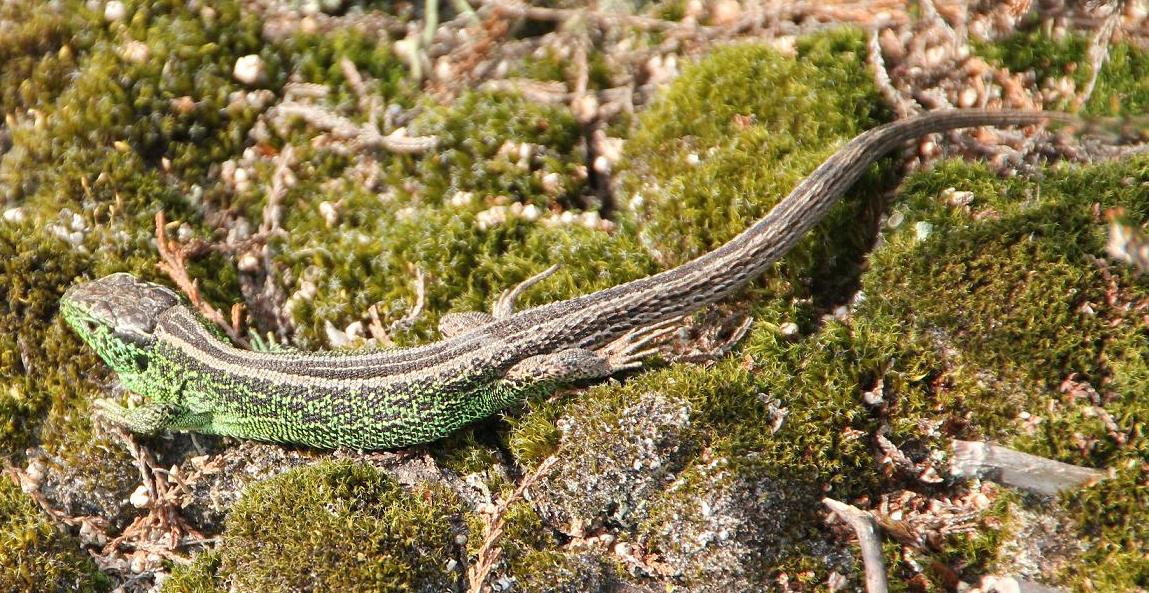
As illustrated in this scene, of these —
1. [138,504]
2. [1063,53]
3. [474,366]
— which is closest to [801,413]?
[474,366]

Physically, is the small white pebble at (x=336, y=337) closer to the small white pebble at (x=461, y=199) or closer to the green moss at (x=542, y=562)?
the small white pebble at (x=461, y=199)

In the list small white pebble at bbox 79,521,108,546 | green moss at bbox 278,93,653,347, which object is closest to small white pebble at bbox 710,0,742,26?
green moss at bbox 278,93,653,347

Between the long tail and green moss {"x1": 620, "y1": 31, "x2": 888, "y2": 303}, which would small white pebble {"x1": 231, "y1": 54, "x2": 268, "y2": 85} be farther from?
the long tail

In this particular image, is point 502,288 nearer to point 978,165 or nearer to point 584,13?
point 584,13

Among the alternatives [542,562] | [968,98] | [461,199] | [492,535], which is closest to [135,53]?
[461,199]

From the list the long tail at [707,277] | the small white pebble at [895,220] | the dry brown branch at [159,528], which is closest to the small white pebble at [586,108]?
the long tail at [707,277]

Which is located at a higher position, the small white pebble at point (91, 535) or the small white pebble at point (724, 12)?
the small white pebble at point (724, 12)
